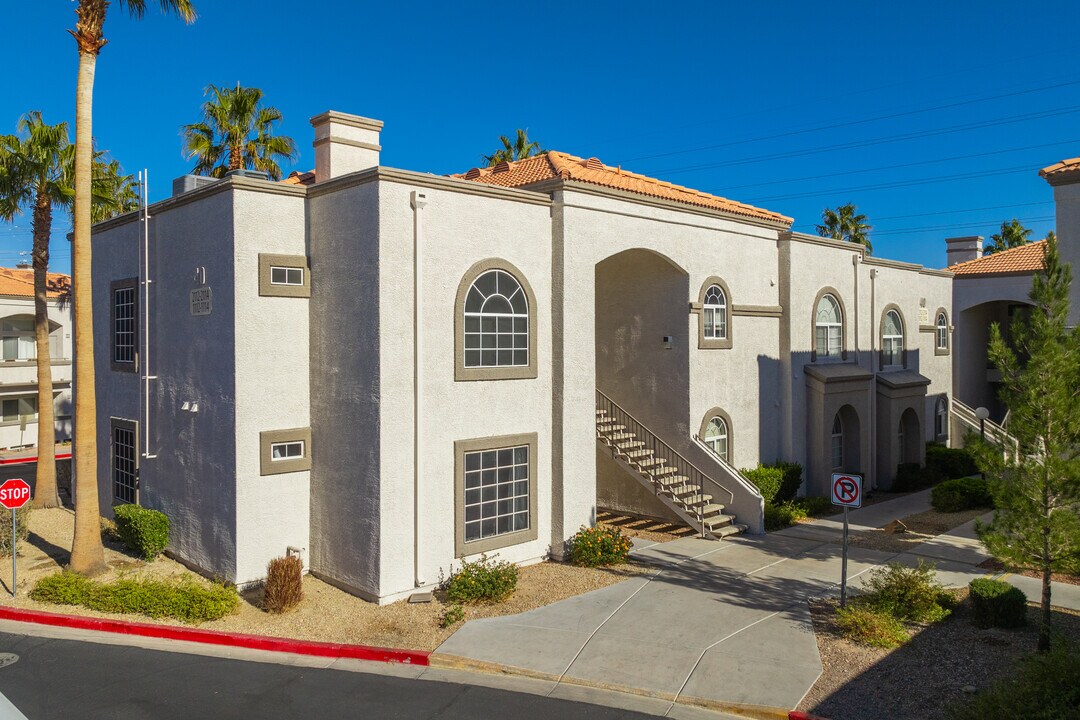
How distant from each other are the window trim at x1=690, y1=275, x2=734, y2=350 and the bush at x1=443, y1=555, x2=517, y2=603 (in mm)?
8114

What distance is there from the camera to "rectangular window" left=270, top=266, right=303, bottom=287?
14.5 metres

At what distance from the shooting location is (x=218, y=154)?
23203mm

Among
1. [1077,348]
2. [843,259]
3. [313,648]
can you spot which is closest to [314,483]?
[313,648]

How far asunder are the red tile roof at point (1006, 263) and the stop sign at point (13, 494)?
112ft

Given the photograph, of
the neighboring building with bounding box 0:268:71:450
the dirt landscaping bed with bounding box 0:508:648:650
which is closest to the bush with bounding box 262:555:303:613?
the dirt landscaping bed with bounding box 0:508:648:650

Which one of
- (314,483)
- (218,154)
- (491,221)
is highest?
(218,154)

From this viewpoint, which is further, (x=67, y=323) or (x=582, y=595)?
(x=67, y=323)

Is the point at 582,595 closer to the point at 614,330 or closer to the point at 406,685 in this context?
the point at 406,685

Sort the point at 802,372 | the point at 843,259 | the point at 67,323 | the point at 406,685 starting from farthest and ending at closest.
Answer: the point at 67,323 → the point at 843,259 → the point at 802,372 → the point at 406,685

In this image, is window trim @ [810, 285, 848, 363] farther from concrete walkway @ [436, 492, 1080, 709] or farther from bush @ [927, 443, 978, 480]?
concrete walkway @ [436, 492, 1080, 709]

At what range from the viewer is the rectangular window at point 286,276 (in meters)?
14.5

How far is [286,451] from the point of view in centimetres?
1473

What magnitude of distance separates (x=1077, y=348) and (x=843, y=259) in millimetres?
13630

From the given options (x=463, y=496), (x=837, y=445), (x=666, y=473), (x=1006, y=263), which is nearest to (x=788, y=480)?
(x=837, y=445)
